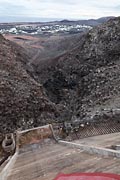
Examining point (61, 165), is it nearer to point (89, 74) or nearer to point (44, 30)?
point (89, 74)

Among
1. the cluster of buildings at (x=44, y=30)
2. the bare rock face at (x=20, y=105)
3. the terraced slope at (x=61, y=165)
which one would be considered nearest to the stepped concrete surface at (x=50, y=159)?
the terraced slope at (x=61, y=165)

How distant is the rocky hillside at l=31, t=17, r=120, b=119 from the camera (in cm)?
2347

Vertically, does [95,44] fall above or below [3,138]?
above

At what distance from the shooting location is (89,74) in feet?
100.0

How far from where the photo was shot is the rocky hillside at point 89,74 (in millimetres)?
23469

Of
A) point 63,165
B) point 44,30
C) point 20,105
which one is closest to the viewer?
point 63,165

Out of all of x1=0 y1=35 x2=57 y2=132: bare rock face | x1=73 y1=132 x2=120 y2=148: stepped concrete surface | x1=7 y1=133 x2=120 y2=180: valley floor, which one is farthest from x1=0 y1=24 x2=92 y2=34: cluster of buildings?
x1=7 y1=133 x2=120 y2=180: valley floor

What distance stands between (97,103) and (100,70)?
8.11 metres

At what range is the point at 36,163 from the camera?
32.1 ft

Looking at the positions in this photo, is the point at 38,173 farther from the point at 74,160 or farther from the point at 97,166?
the point at 97,166

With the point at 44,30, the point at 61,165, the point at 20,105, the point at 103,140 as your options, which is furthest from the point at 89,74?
the point at 44,30

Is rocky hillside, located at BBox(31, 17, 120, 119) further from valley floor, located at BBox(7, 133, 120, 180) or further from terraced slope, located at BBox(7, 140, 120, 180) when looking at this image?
terraced slope, located at BBox(7, 140, 120, 180)

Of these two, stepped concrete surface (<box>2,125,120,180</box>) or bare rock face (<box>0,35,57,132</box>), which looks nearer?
stepped concrete surface (<box>2,125,120,180</box>)

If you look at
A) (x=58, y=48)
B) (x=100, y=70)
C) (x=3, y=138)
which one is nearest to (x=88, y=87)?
(x=100, y=70)
